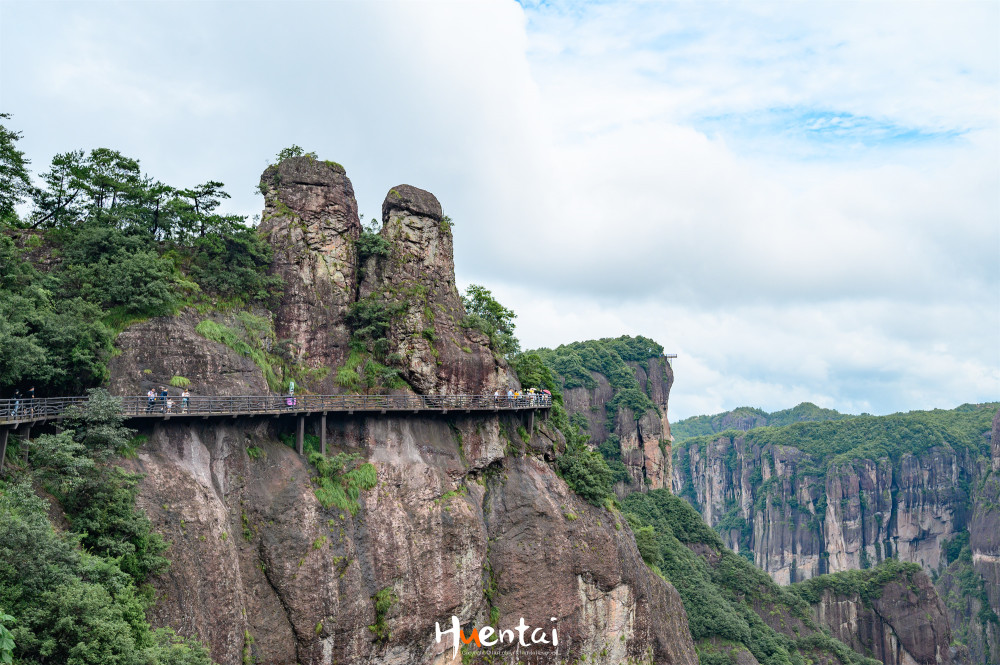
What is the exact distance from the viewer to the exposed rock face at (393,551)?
27.8 m

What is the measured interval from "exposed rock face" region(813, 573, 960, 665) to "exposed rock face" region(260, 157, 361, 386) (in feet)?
267

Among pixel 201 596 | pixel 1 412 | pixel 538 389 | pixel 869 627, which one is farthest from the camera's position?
pixel 869 627

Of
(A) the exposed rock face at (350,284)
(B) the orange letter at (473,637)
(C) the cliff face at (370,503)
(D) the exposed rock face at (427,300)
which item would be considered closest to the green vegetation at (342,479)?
(C) the cliff face at (370,503)

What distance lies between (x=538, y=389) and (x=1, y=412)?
33.5 meters

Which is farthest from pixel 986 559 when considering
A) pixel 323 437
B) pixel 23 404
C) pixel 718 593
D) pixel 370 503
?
→ pixel 23 404

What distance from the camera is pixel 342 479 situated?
1384 inches

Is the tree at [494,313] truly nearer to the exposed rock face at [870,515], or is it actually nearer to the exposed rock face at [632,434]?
the exposed rock face at [632,434]

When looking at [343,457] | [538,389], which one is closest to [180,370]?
[343,457]

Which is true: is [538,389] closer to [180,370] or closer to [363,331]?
[363,331]

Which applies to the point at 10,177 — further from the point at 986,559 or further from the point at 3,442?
the point at 986,559

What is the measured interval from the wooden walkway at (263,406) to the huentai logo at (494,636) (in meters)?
12.2

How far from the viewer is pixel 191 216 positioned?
1507 inches

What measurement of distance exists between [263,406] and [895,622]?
9546 cm

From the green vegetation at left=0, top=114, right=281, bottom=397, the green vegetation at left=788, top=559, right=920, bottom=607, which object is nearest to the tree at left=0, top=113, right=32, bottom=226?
the green vegetation at left=0, top=114, right=281, bottom=397
